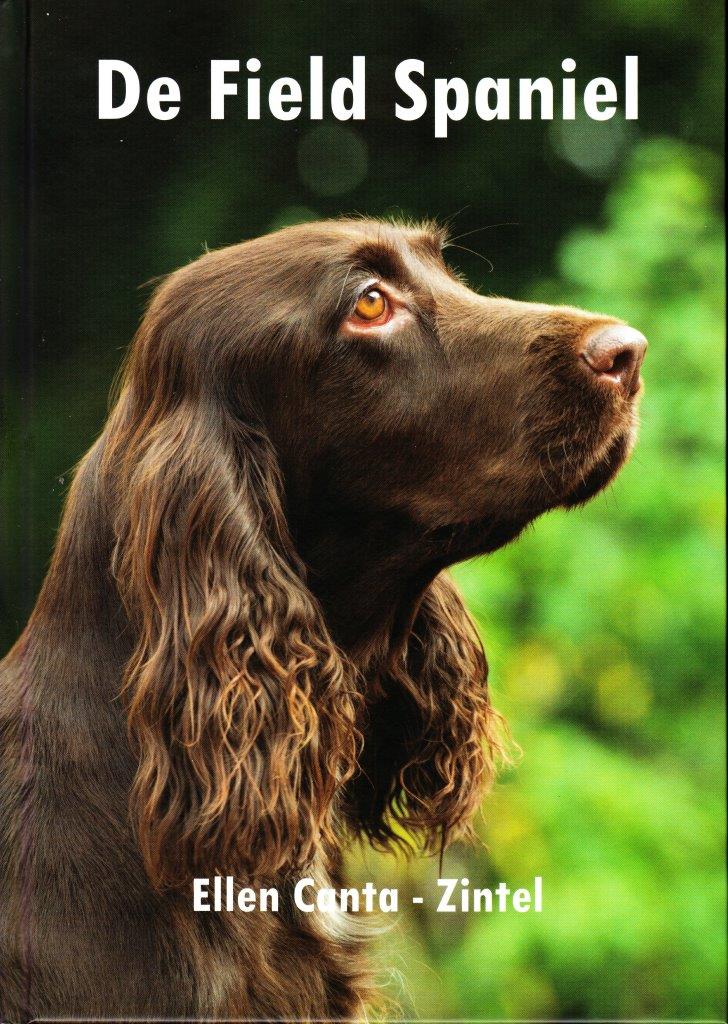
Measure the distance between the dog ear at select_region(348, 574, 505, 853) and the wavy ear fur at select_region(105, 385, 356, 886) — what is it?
15.3 inches

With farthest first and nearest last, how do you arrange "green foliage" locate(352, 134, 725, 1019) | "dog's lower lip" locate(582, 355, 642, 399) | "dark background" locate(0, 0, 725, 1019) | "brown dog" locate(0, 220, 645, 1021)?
"green foliage" locate(352, 134, 725, 1019) < "dark background" locate(0, 0, 725, 1019) < "dog's lower lip" locate(582, 355, 642, 399) < "brown dog" locate(0, 220, 645, 1021)

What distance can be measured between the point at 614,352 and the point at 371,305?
412mm

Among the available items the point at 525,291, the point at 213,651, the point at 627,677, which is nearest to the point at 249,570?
the point at 213,651

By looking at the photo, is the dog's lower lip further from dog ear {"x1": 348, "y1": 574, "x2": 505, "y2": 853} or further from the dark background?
the dark background

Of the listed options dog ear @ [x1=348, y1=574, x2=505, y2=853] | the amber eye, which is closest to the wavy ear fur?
the amber eye

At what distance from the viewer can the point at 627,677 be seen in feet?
13.3

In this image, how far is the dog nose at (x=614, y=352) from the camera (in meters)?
2.13

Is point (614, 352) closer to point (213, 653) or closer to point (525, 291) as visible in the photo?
point (213, 653)

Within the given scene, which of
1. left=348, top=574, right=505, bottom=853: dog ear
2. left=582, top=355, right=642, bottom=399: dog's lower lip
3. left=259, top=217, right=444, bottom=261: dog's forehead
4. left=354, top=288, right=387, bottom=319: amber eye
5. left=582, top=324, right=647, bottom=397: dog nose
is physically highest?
left=259, top=217, right=444, bottom=261: dog's forehead

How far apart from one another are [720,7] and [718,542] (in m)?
1.61

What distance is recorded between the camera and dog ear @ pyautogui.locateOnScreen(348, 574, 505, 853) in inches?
99.9

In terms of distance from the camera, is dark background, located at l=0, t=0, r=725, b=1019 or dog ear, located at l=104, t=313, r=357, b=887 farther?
dark background, located at l=0, t=0, r=725, b=1019

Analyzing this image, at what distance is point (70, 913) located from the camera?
2021 millimetres

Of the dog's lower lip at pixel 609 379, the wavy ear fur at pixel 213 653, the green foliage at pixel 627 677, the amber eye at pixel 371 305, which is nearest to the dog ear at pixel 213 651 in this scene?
the wavy ear fur at pixel 213 653
